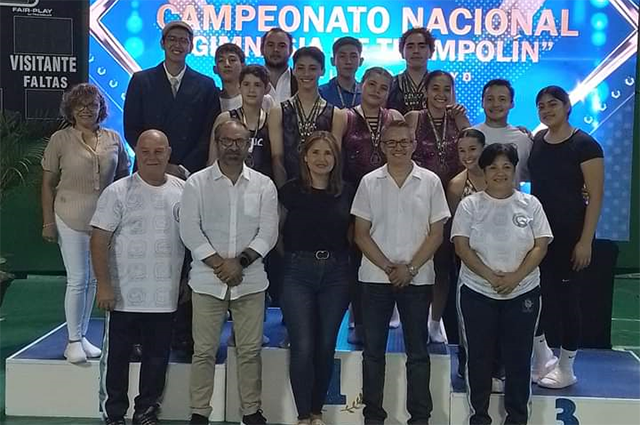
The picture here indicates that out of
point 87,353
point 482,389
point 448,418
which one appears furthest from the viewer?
point 87,353

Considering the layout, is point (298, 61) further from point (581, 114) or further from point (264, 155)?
point (581, 114)

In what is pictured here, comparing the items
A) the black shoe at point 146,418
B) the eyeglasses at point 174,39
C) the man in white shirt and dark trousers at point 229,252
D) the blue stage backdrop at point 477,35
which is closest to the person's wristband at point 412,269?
the man in white shirt and dark trousers at point 229,252

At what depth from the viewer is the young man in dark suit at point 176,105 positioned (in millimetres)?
3709

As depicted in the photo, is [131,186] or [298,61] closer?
[131,186]

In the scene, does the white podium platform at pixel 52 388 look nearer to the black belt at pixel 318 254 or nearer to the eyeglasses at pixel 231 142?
the black belt at pixel 318 254

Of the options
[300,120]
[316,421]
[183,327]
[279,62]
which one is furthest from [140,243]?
[279,62]

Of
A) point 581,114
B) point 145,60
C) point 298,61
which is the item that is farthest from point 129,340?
point 581,114

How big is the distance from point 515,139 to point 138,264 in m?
1.80

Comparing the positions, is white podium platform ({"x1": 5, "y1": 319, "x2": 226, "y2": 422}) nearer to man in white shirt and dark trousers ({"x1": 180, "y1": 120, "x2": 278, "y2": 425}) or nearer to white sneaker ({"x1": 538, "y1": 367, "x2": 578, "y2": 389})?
man in white shirt and dark trousers ({"x1": 180, "y1": 120, "x2": 278, "y2": 425})

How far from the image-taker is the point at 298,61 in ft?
11.5

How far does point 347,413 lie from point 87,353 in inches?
49.9

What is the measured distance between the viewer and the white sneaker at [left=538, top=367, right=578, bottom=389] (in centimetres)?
348

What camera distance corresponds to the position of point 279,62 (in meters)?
4.10

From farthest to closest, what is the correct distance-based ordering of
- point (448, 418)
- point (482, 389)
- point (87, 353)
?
point (87, 353) → point (448, 418) → point (482, 389)
